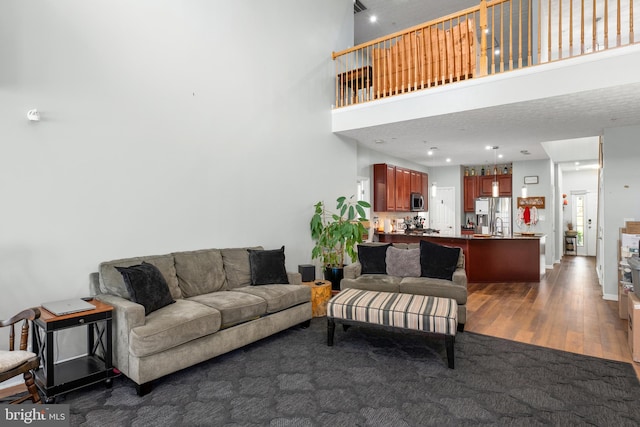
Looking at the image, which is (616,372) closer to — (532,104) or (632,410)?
Result: (632,410)

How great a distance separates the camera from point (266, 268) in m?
4.23

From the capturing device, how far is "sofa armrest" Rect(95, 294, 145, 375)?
2652 millimetres

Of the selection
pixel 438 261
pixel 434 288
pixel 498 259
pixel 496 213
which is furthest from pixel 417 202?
pixel 434 288

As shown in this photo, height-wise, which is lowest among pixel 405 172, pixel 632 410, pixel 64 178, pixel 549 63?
pixel 632 410

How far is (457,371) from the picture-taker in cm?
300

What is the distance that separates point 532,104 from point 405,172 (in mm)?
4380

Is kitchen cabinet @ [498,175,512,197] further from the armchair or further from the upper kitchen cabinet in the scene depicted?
the armchair

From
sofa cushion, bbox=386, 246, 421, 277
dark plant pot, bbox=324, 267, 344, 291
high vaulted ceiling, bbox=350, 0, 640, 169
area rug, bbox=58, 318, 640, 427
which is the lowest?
area rug, bbox=58, 318, 640, 427

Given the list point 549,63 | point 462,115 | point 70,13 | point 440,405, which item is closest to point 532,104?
point 549,63

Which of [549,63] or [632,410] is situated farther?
[549,63]

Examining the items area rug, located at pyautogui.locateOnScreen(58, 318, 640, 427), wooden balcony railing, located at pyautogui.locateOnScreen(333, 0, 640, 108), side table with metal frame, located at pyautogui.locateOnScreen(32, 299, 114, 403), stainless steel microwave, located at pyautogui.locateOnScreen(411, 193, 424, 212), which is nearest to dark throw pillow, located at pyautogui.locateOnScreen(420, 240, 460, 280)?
area rug, located at pyautogui.locateOnScreen(58, 318, 640, 427)

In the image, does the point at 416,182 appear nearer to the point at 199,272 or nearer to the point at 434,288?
the point at 434,288

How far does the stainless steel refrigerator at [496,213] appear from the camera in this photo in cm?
924

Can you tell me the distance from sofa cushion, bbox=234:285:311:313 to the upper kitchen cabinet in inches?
164
